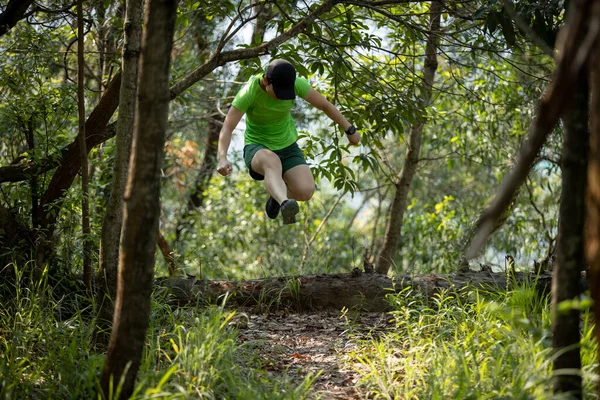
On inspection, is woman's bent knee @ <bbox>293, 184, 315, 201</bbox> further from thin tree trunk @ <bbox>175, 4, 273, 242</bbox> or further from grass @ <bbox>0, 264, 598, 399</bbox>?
thin tree trunk @ <bbox>175, 4, 273, 242</bbox>

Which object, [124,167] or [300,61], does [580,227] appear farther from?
[300,61]

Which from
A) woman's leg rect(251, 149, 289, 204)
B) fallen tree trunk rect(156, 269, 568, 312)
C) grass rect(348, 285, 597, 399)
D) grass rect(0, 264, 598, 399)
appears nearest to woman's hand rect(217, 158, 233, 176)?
woman's leg rect(251, 149, 289, 204)

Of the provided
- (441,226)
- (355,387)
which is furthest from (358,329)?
(441,226)

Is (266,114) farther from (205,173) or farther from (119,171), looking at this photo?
(205,173)

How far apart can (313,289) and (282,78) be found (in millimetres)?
1809

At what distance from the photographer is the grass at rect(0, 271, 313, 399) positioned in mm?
3182

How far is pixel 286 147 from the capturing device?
5.59m

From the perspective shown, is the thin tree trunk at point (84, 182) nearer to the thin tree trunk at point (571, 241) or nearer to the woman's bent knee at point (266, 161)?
the woman's bent knee at point (266, 161)

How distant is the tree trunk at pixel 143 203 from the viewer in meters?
2.72

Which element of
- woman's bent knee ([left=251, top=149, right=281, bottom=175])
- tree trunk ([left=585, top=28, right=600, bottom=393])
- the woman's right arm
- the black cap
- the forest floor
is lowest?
the forest floor

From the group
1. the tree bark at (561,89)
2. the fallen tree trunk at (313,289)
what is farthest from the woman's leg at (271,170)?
the tree bark at (561,89)

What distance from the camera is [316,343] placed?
448cm

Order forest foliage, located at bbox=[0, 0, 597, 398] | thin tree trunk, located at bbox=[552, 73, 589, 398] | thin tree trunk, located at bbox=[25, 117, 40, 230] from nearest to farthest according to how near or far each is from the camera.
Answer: thin tree trunk, located at bbox=[552, 73, 589, 398], forest foliage, located at bbox=[0, 0, 597, 398], thin tree trunk, located at bbox=[25, 117, 40, 230]

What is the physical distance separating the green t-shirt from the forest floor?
1535 mm
